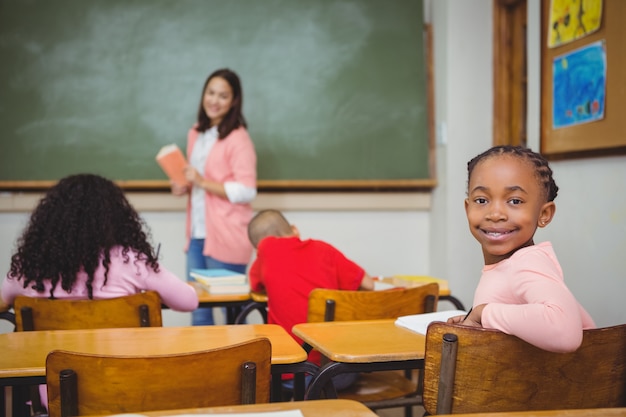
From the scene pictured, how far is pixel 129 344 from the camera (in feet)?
5.70

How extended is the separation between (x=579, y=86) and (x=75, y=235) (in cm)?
226

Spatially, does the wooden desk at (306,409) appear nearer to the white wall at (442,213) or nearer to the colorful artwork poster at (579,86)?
the colorful artwork poster at (579,86)

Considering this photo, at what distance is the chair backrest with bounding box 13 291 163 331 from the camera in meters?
2.10

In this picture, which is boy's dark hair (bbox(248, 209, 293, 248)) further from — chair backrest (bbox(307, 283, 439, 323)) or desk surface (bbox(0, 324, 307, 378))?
desk surface (bbox(0, 324, 307, 378))

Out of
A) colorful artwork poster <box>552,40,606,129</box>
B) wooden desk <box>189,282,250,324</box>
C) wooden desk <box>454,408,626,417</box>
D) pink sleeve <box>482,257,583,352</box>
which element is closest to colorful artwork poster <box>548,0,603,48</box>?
colorful artwork poster <box>552,40,606,129</box>

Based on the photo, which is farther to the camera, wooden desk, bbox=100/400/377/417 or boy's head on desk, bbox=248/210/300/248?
boy's head on desk, bbox=248/210/300/248

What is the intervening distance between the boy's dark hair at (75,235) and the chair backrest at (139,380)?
1.02m

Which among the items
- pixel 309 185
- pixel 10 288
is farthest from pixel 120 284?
pixel 309 185

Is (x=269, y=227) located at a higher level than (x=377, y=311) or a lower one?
higher

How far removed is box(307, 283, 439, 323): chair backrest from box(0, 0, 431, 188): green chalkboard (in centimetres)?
219

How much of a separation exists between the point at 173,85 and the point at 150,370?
336cm

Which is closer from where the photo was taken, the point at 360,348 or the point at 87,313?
the point at 360,348

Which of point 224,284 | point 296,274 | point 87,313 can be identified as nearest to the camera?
point 87,313

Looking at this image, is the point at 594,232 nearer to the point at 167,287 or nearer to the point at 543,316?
the point at 167,287
